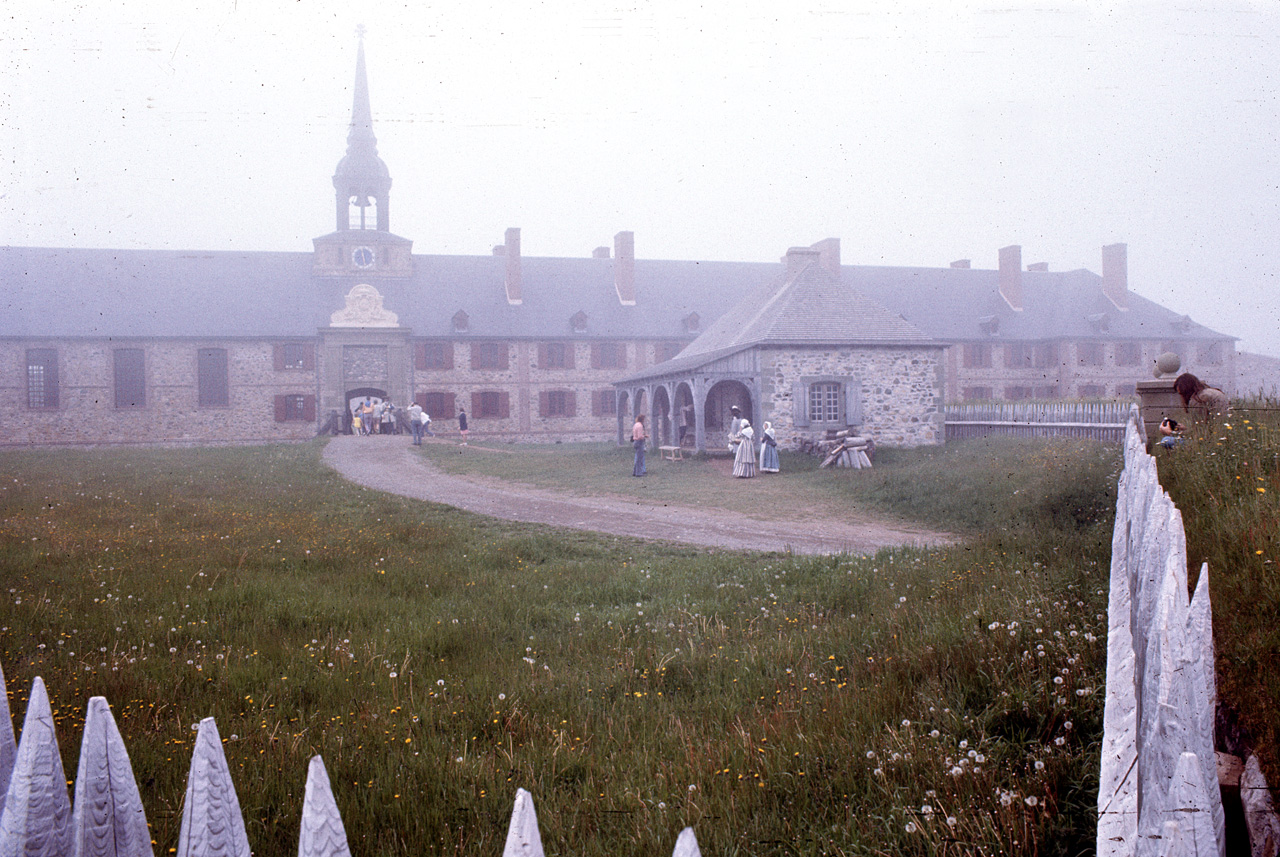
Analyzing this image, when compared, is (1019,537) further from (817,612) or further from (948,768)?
(948,768)

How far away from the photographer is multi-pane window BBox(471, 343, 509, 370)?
126ft

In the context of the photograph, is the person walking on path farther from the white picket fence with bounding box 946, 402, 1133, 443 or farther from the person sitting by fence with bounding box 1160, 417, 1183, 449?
the person sitting by fence with bounding box 1160, 417, 1183, 449

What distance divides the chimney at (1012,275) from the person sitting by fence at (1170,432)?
3904cm

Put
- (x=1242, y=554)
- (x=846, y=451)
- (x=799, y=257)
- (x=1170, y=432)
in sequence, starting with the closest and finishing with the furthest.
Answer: (x=1242, y=554), (x=1170, y=432), (x=846, y=451), (x=799, y=257)

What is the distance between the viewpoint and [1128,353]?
4062cm

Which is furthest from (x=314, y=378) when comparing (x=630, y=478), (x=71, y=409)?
(x=630, y=478)

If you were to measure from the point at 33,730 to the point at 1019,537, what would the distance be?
6.86m

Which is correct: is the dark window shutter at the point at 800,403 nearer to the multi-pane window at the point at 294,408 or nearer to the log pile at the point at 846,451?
the log pile at the point at 846,451

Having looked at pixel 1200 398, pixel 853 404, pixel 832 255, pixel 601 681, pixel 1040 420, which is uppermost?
pixel 832 255

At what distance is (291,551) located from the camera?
771 centimetres

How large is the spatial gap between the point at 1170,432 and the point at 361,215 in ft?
128

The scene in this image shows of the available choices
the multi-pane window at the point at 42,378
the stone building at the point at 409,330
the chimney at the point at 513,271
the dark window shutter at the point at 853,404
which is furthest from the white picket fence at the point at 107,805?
the multi-pane window at the point at 42,378

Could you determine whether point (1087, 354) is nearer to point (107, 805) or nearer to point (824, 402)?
point (824, 402)

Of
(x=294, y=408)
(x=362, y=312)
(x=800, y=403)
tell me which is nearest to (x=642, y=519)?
(x=800, y=403)
